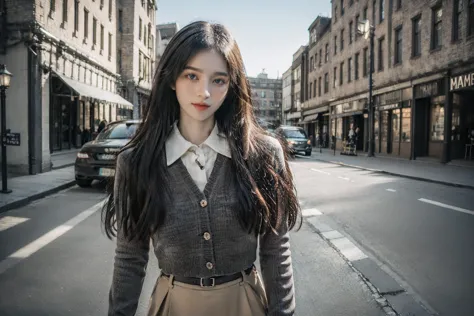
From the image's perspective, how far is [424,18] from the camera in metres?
21.4

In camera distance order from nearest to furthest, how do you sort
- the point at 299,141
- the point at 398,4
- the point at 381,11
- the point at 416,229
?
1. the point at 416,229
2. the point at 398,4
3. the point at 299,141
4. the point at 381,11

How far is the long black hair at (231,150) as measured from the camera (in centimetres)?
159

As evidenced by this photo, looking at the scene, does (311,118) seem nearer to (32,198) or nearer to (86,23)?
(86,23)

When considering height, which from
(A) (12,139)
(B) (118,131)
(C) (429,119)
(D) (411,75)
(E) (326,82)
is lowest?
(A) (12,139)

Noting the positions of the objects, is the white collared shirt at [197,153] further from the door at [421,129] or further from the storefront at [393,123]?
the storefront at [393,123]

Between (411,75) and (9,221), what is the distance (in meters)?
22.0

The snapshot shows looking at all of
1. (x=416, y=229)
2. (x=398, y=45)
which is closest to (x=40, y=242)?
(x=416, y=229)

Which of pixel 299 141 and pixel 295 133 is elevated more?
pixel 295 133

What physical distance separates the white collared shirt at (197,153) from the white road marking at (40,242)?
3.69 m

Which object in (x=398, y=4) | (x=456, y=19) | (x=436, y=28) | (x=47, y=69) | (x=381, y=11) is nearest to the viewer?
(x=47, y=69)

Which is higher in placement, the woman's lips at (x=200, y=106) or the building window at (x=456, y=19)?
the building window at (x=456, y=19)

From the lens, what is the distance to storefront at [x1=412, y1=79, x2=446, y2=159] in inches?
786

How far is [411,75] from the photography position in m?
22.7

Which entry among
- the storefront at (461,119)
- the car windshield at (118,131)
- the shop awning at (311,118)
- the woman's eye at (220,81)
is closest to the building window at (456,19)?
the storefront at (461,119)
